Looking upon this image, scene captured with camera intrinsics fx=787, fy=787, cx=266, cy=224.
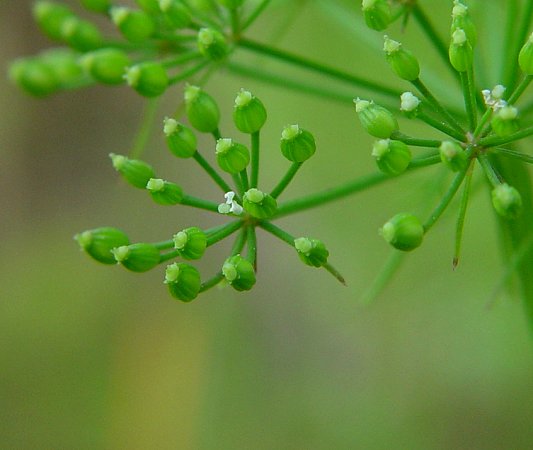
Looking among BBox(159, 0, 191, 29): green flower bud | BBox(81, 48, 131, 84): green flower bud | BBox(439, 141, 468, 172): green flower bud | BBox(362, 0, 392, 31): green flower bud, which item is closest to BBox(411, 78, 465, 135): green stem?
BBox(439, 141, 468, 172): green flower bud

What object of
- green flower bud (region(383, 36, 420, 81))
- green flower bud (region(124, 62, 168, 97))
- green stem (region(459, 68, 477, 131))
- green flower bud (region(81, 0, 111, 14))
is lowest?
green stem (region(459, 68, 477, 131))

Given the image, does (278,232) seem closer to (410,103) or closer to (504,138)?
(410,103)

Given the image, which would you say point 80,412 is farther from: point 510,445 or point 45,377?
point 510,445

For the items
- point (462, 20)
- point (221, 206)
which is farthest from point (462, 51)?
point (221, 206)

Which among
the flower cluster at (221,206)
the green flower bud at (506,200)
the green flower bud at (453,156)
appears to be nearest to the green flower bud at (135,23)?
the flower cluster at (221,206)

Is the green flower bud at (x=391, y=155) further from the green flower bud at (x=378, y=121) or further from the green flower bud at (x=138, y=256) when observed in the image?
the green flower bud at (x=138, y=256)

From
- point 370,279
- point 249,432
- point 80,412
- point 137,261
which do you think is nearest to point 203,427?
point 249,432

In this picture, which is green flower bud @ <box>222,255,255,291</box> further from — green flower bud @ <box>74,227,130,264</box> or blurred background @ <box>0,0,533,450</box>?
blurred background @ <box>0,0,533,450</box>
